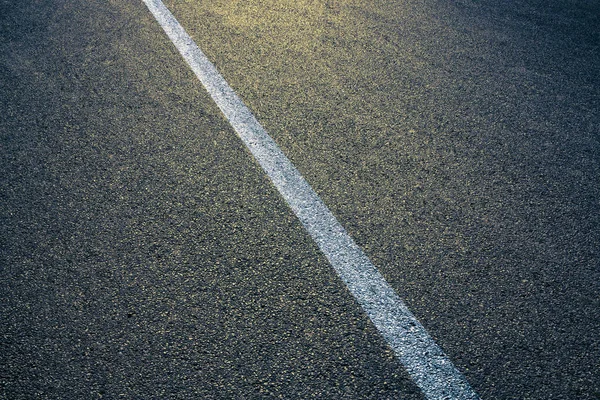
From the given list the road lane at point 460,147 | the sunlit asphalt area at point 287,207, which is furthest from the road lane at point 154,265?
the road lane at point 460,147

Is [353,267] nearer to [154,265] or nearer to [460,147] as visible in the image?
[154,265]

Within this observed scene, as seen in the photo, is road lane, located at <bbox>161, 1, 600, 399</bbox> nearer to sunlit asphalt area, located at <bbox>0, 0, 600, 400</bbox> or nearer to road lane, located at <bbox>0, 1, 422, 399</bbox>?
sunlit asphalt area, located at <bbox>0, 0, 600, 400</bbox>

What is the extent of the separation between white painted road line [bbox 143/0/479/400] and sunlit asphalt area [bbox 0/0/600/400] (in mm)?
52

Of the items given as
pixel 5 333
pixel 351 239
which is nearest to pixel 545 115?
pixel 351 239

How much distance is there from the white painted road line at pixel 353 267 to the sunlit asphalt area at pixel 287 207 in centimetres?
5

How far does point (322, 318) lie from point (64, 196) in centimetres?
175

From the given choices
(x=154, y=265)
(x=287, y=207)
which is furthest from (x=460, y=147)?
(x=154, y=265)

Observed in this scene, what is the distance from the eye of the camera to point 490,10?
532cm

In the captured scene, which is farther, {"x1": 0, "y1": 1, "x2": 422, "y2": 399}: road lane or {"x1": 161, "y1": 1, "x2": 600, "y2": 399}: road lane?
{"x1": 161, "y1": 1, "x2": 600, "y2": 399}: road lane

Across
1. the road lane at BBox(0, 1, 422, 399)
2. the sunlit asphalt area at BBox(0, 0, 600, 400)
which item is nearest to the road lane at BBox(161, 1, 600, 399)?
the sunlit asphalt area at BBox(0, 0, 600, 400)

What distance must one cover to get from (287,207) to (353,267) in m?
0.58

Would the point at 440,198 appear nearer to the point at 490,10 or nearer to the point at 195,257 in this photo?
the point at 195,257

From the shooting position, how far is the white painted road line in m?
2.26

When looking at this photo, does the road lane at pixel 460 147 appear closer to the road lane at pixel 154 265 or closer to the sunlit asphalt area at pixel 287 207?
the sunlit asphalt area at pixel 287 207
